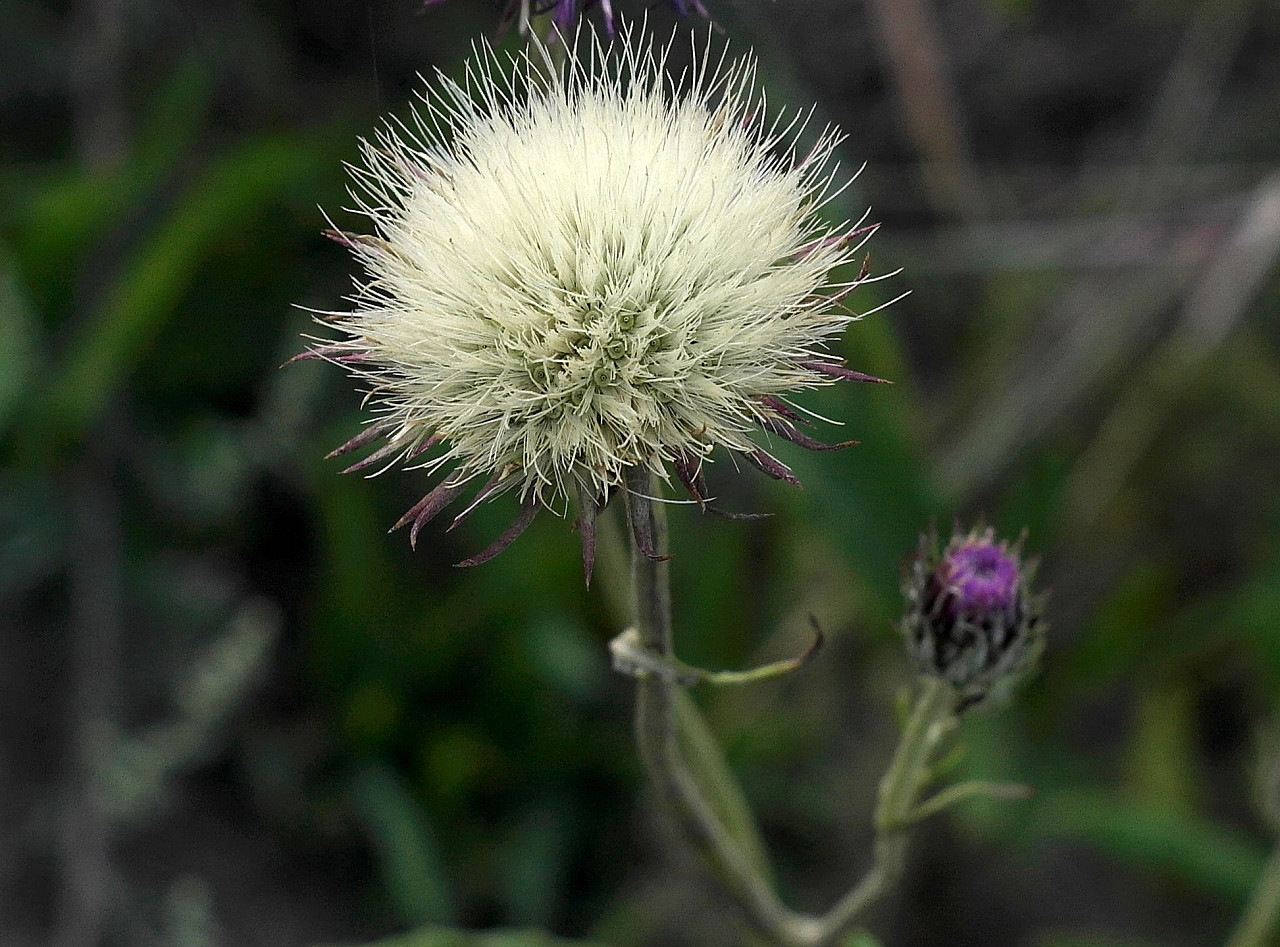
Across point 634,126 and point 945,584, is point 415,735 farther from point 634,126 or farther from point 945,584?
point 634,126

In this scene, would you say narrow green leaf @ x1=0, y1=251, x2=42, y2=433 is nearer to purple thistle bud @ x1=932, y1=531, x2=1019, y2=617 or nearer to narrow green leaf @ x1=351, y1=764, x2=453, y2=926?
narrow green leaf @ x1=351, y1=764, x2=453, y2=926

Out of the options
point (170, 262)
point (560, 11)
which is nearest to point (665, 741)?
point (560, 11)

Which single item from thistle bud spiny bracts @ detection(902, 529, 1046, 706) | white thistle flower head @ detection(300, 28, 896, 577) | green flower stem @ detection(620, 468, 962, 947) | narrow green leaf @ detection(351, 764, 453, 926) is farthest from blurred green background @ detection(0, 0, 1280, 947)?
white thistle flower head @ detection(300, 28, 896, 577)

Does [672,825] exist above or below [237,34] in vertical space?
below

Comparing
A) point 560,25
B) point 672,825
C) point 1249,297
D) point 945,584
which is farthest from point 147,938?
point 1249,297

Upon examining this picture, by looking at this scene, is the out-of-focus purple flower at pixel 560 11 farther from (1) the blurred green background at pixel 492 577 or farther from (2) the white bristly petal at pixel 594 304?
(1) the blurred green background at pixel 492 577

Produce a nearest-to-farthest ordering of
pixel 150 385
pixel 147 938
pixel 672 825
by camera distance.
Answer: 1. pixel 672 825
2. pixel 147 938
3. pixel 150 385

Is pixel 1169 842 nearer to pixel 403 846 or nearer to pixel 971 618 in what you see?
pixel 971 618
